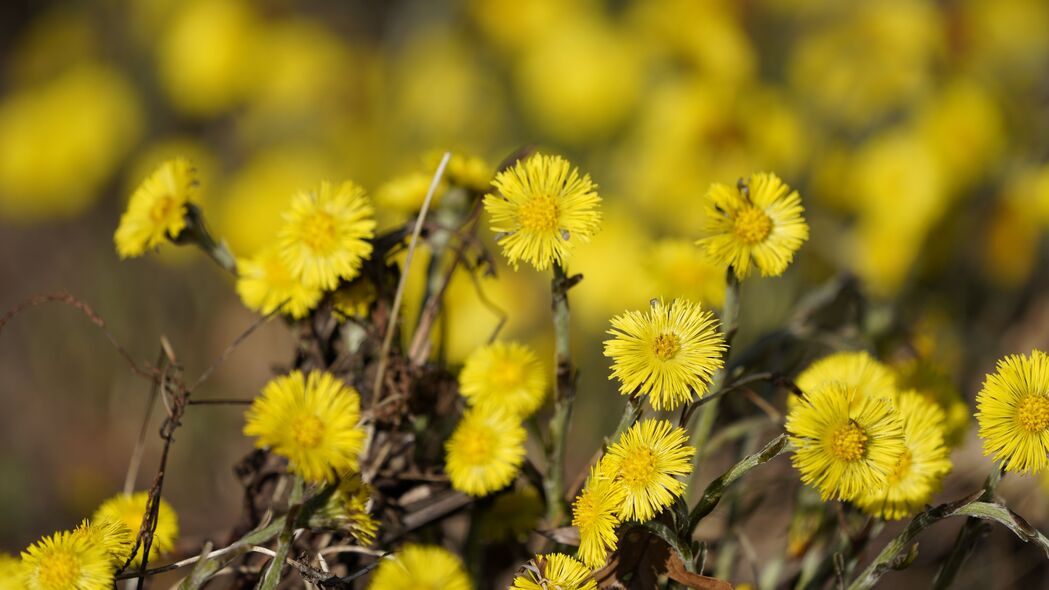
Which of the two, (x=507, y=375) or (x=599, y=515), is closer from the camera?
(x=599, y=515)

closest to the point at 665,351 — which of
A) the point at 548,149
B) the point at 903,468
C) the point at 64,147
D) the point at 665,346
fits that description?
the point at 665,346

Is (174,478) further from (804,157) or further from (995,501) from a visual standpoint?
(995,501)

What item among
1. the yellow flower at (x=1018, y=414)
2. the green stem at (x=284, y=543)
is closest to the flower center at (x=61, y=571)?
the green stem at (x=284, y=543)

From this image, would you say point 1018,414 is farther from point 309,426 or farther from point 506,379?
point 309,426

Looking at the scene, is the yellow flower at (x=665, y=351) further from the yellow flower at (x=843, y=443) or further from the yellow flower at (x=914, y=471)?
the yellow flower at (x=914, y=471)

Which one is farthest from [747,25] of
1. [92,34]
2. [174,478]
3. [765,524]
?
[92,34]

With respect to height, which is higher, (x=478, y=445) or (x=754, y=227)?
(x=754, y=227)

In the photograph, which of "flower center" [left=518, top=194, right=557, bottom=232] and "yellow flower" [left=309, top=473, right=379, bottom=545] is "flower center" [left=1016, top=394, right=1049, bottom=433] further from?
"yellow flower" [left=309, top=473, right=379, bottom=545]
